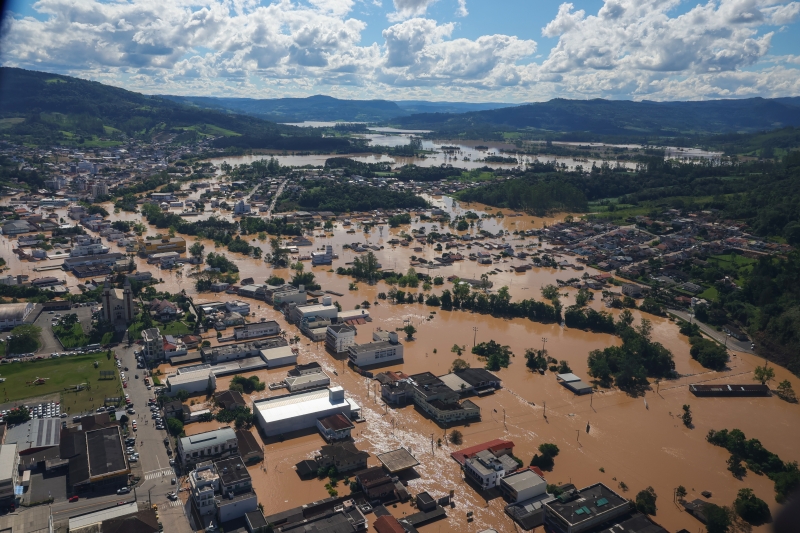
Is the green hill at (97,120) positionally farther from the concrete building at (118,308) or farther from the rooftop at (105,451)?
the rooftop at (105,451)

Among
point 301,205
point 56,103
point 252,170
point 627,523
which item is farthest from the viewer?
point 56,103

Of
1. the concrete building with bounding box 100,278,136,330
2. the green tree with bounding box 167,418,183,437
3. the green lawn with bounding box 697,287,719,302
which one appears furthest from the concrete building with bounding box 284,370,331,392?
the green lawn with bounding box 697,287,719,302

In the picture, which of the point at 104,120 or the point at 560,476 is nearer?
the point at 560,476

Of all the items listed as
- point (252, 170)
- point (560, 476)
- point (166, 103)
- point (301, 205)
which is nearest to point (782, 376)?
point (560, 476)

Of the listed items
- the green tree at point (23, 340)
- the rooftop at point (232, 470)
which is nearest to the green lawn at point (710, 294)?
the rooftop at point (232, 470)

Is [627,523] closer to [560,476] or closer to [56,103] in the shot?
[560,476]

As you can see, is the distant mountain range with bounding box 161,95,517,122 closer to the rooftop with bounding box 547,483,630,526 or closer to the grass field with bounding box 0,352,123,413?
the grass field with bounding box 0,352,123,413
